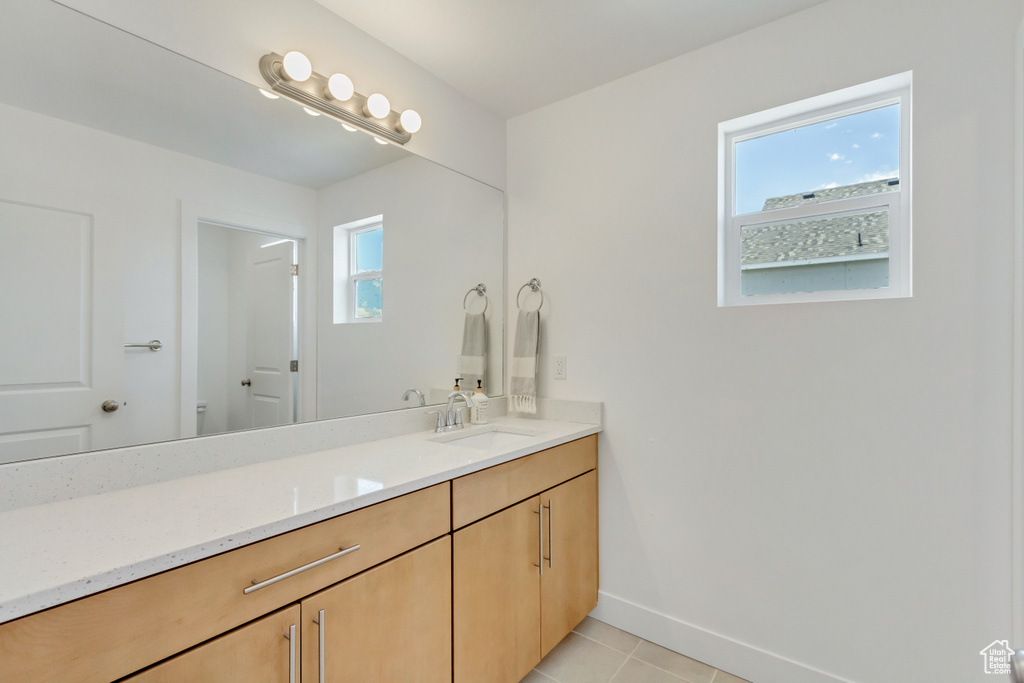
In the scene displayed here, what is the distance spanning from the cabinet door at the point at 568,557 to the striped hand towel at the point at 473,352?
0.68 m

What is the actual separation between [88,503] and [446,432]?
45.4 inches

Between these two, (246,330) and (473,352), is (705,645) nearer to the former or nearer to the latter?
(473,352)

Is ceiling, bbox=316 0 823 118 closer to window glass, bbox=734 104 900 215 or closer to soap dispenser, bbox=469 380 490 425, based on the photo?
window glass, bbox=734 104 900 215

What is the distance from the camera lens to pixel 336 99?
1666 mm

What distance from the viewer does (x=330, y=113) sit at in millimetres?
1671

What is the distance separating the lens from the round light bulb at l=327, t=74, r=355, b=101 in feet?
5.33

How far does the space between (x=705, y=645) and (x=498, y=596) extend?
0.93m

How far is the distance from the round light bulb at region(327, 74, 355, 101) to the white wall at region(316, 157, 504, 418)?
285mm

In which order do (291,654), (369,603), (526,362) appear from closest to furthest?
(291,654), (369,603), (526,362)

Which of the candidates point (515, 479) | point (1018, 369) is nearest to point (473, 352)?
point (515, 479)

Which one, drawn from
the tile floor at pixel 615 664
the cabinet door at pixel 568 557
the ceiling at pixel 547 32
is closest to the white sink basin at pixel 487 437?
the cabinet door at pixel 568 557

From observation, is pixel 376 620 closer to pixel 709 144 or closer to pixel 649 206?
pixel 649 206

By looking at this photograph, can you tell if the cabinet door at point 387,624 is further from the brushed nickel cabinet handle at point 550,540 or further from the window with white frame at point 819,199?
the window with white frame at point 819,199

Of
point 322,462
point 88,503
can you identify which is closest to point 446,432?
point 322,462
